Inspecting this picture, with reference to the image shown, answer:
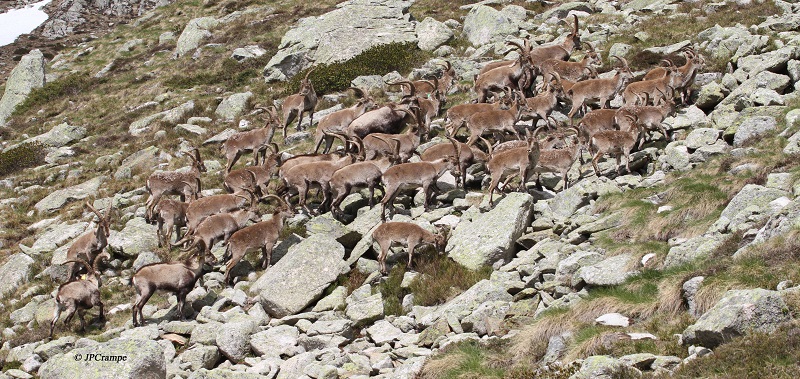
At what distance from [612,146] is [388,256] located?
5716 millimetres

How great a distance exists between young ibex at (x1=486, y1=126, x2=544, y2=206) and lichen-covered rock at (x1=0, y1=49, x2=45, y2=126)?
111 feet

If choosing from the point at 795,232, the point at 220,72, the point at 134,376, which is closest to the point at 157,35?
the point at 220,72

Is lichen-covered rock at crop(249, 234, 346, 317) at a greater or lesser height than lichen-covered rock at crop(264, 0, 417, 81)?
greater

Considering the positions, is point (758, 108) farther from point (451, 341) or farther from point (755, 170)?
point (451, 341)

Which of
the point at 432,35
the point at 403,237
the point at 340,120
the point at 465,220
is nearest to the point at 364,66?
the point at 432,35

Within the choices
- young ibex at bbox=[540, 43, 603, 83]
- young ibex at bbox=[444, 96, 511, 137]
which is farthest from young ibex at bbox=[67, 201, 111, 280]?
young ibex at bbox=[540, 43, 603, 83]

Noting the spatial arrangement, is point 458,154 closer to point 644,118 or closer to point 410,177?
point 410,177

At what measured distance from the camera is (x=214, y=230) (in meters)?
Answer: 17.5

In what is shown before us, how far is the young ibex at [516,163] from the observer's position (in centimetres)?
1664

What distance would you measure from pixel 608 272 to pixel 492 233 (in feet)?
11.2

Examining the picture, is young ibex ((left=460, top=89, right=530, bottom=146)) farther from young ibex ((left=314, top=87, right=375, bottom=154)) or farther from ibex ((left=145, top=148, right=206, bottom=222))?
ibex ((left=145, top=148, right=206, bottom=222))

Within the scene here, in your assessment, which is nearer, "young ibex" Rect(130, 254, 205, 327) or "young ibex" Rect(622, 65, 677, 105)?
"young ibex" Rect(130, 254, 205, 327)

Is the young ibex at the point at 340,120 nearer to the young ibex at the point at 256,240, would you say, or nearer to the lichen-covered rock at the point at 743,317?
the young ibex at the point at 256,240

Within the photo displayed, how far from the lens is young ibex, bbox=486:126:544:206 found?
16641 mm
